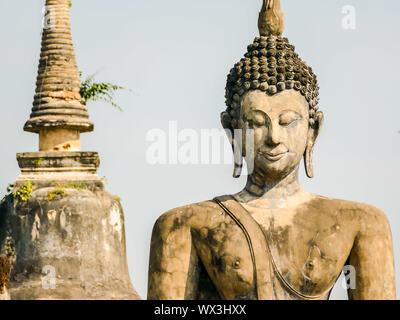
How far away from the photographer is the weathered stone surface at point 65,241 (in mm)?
30656

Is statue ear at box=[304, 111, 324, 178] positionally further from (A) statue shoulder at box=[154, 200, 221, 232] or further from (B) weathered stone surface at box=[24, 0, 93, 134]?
(B) weathered stone surface at box=[24, 0, 93, 134]

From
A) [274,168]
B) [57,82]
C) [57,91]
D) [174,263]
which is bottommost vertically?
[174,263]

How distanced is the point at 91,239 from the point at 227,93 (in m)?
19.9

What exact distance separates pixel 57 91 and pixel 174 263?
21036mm

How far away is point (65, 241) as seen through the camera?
31.0 m

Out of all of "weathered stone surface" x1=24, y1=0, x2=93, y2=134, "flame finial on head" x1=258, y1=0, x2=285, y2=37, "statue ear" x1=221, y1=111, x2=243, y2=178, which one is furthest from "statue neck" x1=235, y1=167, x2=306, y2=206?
"weathered stone surface" x1=24, y1=0, x2=93, y2=134

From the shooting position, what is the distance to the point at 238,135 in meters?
11.3

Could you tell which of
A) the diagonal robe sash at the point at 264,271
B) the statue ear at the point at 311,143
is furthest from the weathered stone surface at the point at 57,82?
the diagonal robe sash at the point at 264,271

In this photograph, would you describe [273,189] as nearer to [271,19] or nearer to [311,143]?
[311,143]

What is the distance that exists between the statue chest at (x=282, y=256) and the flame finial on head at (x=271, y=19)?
5.20 feet

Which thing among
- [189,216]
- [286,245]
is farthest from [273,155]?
[189,216]

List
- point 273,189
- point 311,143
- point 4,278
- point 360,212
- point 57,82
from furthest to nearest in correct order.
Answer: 1. point 57,82
2. point 4,278
3. point 311,143
4. point 273,189
5. point 360,212
